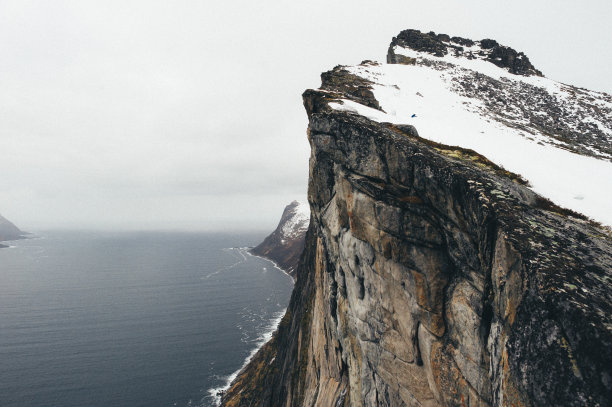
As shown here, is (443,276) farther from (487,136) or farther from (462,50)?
(462,50)

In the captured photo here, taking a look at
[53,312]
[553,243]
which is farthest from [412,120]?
[53,312]

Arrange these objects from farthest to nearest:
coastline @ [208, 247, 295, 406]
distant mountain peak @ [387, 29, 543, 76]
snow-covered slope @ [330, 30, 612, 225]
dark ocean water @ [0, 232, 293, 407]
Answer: dark ocean water @ [0, 232, 293, 407]
coastline @ [208, 247, 295, 406]
distant mountain peak @ [387, 29, 543, 76]
snow-covered slope @ [330, 30, 612, 225]

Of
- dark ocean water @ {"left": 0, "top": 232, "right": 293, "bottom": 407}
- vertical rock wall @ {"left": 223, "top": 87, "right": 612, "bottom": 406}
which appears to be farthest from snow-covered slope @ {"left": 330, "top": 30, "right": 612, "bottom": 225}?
dark ocean water @ {"left": 0, "top": 232, "right": 293, "bottom": 407}

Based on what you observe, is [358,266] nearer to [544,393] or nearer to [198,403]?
[544,393]

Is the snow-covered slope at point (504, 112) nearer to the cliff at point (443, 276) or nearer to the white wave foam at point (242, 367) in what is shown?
the cliff at point (443, 276)

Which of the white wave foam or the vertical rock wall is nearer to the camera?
the vertical rock wall

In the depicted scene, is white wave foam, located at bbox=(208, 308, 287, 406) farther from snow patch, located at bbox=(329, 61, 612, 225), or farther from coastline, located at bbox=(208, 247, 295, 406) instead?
snow patch, located at bbox=(329, 61, 612, 225)

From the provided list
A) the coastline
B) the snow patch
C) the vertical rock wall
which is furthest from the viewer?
the coastline

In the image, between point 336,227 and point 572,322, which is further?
point 336,227
